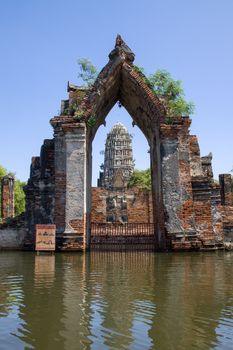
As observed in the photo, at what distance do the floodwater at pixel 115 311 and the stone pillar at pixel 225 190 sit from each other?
466 inches

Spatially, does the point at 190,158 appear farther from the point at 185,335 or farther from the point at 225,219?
the point at 185,335

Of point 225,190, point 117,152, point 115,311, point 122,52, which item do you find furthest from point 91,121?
point 117,152

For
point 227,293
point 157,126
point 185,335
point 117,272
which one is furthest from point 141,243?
point 185,335

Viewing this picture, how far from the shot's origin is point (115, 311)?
13.0 feet

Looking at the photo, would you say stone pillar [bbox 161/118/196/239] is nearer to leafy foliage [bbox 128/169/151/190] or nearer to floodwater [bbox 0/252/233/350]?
floodwater [bbox 0/252/233/350]

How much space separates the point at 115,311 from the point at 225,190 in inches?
605

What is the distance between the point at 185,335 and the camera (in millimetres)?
3182

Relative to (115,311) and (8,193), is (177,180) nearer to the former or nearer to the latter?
(115,311)

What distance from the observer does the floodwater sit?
3.06 metres

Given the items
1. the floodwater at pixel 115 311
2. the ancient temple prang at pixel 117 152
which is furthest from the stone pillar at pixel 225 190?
the ancient temple prang at pixel 117 152

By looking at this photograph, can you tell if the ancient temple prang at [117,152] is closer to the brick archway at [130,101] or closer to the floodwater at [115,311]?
the brick archway at [130,101]

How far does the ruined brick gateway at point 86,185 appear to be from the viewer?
39.5 ft

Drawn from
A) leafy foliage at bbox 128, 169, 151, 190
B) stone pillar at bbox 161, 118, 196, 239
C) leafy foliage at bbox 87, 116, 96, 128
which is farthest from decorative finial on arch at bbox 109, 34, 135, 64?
leafy foliage at bbox 128, 169, 151, 190

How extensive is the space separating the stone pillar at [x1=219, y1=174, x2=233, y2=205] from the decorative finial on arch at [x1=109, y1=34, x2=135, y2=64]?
7.92 metres
